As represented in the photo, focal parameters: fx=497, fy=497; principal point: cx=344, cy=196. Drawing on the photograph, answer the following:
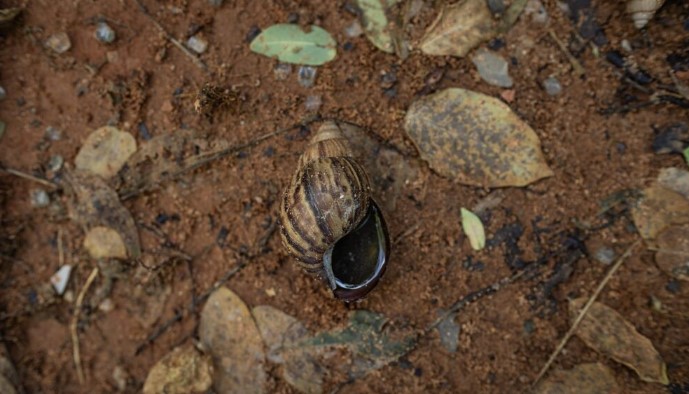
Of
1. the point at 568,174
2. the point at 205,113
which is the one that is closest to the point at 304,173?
the point at 205,113

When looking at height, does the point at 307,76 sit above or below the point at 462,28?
below

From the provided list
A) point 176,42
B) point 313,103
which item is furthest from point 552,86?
point 176,42

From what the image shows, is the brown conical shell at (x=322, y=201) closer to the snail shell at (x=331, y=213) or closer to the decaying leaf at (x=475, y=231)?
the snail shell at (x=331, y=213)

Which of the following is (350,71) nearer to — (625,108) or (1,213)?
(625,108)

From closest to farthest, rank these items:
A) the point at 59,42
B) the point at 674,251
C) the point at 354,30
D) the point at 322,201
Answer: the point at 322,201
the point at 674,251
the point at 354,30
the point at 59,42

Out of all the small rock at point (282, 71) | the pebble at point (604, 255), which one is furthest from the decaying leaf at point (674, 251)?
the small rock at point (282, 71)

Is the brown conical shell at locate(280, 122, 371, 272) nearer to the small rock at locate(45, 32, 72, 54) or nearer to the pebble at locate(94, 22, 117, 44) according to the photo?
the pebble at locate(94, 22, 117, 44)

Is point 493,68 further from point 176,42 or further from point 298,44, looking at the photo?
point 176,42
